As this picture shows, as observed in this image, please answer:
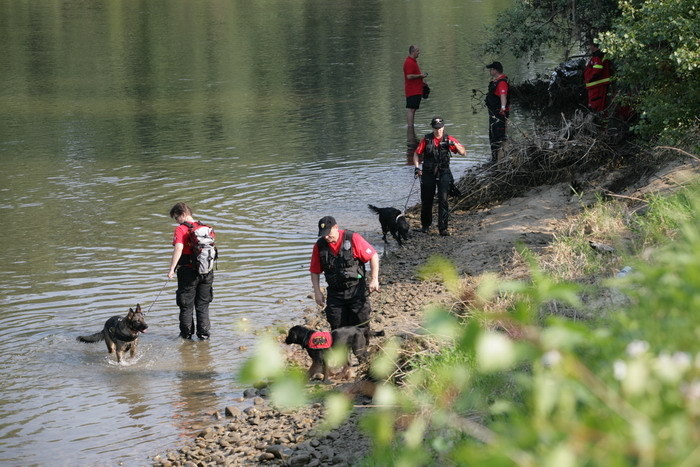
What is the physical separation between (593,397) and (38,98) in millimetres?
27260

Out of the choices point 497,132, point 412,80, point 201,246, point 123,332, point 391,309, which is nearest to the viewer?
point 123,332

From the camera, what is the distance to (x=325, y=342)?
340 inches

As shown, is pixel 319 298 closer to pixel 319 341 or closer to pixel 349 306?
pixel 349 306

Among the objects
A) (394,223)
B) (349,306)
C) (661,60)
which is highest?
(661,60)

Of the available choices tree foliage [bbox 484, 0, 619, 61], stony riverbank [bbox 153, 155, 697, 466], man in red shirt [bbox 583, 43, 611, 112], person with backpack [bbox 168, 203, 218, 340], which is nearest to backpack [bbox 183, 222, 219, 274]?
person with backpack [bbox 168, 203, 218, 340]

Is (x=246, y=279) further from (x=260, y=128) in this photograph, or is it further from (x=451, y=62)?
(x=451, y=62)

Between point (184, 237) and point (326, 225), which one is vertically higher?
point (326, 225)

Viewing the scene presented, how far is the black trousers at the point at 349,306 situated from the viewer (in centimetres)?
915

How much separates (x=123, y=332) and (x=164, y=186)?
823cm

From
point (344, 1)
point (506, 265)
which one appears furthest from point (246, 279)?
point (344, 1)

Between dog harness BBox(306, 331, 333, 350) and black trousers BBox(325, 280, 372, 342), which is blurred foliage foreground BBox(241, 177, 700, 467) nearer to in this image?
dog harness BBox(306, 331, 333, 350)

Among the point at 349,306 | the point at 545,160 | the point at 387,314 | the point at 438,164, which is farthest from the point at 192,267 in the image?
the point at 545,160

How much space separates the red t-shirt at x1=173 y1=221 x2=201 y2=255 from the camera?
10.1 m

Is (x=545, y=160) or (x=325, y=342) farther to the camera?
(x=545, y=160)
